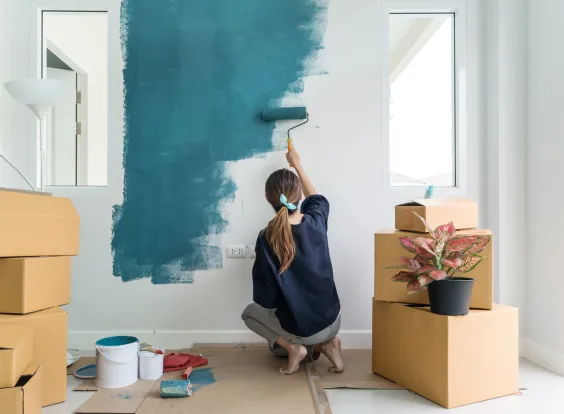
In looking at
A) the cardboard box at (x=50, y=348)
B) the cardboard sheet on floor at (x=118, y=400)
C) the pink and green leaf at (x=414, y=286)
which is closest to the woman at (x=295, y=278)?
the pink and green leaf at (x=414, y=286)

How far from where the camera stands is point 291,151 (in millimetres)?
2615

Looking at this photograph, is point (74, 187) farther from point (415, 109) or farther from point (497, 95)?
point (497, 95)

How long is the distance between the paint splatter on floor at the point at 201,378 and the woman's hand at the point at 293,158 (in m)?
1.20

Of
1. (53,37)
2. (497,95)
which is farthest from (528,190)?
(53,37)

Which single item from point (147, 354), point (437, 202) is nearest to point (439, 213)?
point (437, 202)

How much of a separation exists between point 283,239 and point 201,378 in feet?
2.56

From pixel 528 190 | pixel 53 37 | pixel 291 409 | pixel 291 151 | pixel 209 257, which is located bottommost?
pixel 291 409

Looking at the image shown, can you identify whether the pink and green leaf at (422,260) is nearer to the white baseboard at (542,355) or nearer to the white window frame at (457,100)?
the white window frame at (457,100)

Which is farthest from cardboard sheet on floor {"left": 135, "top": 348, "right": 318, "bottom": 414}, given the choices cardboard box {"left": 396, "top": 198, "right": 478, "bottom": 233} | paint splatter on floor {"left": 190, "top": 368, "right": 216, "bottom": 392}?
cardboard box {"left": 396, "top": 198, "right": 478, "bottom": 233}

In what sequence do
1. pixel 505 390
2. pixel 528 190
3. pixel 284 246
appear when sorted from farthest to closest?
pixel 528 190
pixel 284 246
pixel 505 390

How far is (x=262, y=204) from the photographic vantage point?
2.72 metres

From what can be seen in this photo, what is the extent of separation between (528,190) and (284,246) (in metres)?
1.50

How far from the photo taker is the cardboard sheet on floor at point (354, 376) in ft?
6.79

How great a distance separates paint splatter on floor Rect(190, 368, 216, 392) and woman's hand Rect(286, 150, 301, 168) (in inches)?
47.3
